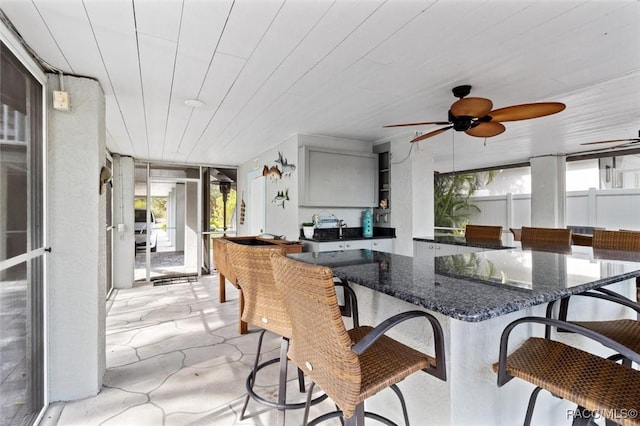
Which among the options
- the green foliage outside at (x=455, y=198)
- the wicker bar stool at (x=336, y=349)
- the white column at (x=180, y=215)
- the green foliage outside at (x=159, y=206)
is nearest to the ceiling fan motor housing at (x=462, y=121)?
the wicker bar stool at (x=336, y=349)

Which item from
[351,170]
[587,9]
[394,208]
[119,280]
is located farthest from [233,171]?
[587,9]

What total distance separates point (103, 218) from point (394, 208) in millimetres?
3358

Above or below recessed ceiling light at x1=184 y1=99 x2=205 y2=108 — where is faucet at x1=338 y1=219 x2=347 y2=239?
below

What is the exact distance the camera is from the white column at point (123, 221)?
16.9 ft

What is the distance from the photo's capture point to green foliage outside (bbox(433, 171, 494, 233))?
7008 millimetres

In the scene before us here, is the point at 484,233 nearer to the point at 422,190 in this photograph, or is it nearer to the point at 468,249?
the point at 468,249

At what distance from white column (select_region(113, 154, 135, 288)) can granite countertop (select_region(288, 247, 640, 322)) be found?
4.73m

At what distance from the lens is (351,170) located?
13.6ft

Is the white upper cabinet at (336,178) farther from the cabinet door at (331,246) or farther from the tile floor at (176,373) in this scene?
the tile floor at (176,373)

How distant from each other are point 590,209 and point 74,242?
758 centimetres

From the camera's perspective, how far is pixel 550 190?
18.1 ft

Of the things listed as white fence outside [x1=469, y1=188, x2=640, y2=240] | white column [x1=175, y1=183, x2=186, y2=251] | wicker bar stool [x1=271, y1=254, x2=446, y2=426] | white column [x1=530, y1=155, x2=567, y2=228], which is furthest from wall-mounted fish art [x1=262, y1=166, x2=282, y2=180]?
white fence outside [x1=469, y1=188, x2=640, y2=240]

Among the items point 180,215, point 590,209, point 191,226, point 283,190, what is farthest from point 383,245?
point 180,215

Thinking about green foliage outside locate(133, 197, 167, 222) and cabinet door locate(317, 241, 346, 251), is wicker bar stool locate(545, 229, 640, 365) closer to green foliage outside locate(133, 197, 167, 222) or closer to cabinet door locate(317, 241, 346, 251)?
cabinet door locate(317, 241, 346, 251)
